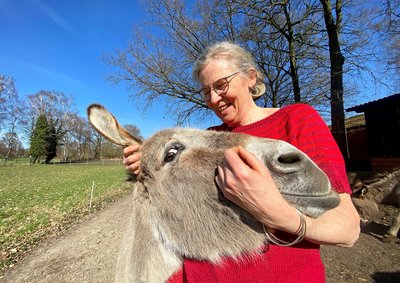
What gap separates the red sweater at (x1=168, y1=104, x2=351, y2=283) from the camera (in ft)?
5.16

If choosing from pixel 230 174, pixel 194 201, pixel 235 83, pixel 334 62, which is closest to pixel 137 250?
pixel 194 201

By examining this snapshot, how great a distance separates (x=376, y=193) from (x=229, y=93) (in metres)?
8.65

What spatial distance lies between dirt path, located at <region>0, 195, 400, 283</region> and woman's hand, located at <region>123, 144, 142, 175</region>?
395cm

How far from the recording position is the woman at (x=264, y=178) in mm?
1278

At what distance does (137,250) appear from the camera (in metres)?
1.95

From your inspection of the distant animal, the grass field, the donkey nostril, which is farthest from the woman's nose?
the distant animal

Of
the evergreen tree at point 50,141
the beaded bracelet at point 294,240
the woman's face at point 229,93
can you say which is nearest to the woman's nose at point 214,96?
the woman's face at point 229,93

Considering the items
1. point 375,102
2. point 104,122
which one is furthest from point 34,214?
point 375,102

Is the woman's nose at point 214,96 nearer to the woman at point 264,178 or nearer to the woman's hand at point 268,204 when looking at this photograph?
the woman at point 264,178

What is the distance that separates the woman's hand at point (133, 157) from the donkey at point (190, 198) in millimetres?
35

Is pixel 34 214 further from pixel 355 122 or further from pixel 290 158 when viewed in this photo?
pixel 355 122

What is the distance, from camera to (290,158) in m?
1.37

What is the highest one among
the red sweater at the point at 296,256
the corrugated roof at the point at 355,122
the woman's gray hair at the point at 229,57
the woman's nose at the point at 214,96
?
the corrugated roof at the point at 355,122

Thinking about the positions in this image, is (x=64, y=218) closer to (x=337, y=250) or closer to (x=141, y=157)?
(x=337, y=250)
